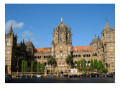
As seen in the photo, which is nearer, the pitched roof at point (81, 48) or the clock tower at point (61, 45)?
A: the clock tower at point (61, 45)

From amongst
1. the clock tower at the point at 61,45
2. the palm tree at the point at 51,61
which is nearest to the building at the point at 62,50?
the clock tower at the point at 61,45

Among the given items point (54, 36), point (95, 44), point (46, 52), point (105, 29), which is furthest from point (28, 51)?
point (105, 29)

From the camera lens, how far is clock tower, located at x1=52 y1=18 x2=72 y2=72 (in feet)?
291

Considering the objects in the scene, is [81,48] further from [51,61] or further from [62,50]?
[51,61]

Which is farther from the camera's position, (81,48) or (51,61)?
(81,48)

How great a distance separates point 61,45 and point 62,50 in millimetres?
3064

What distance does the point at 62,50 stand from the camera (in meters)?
90.0

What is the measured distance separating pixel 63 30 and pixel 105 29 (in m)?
27.2

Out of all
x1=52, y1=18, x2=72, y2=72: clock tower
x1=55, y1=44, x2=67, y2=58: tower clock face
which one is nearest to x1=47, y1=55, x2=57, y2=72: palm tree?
x1=52, y1=18, x2=72, y2=72: clock tower

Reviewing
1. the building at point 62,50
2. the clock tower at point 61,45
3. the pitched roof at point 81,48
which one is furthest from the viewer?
the pitched roof at point 81,48

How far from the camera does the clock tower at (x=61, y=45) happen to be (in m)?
88.7

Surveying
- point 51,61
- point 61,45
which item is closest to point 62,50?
point 61,45

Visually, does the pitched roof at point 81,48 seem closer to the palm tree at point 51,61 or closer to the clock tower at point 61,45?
the clock tower at point 61,45
